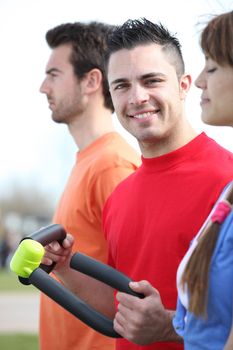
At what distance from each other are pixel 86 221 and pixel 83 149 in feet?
1.89

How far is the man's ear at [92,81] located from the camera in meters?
4.27

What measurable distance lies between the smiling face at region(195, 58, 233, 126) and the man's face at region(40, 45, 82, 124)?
79.6 inches

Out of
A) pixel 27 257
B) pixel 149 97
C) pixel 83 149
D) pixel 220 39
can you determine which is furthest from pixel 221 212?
pixel 83 149

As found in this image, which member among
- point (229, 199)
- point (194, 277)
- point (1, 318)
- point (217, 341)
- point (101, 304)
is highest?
point (229, 199)

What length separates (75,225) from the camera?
369 cm

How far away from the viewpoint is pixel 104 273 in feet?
8.18

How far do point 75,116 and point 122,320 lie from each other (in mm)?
1902

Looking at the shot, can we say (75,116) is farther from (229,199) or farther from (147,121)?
(229,199)

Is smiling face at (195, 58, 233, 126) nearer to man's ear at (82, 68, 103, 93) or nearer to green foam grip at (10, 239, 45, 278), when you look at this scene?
green foam grip at (10, 239, 45, 278)

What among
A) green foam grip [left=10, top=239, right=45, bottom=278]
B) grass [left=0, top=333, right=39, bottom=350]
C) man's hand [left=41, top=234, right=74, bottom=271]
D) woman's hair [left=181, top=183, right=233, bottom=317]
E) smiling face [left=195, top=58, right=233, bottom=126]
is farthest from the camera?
grass [left=0, top=333, right=39, bottom=350]

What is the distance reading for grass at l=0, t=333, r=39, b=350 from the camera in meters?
8.30

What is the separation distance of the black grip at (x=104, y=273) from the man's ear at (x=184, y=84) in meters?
0.87

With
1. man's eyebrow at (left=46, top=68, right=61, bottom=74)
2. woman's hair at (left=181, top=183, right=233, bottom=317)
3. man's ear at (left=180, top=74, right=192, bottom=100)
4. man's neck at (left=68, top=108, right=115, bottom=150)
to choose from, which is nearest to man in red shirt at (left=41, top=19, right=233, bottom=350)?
man's ear at (left=180, top=74, right=192, bottom=100)

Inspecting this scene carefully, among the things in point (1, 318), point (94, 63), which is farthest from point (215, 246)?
point (1, 318)
